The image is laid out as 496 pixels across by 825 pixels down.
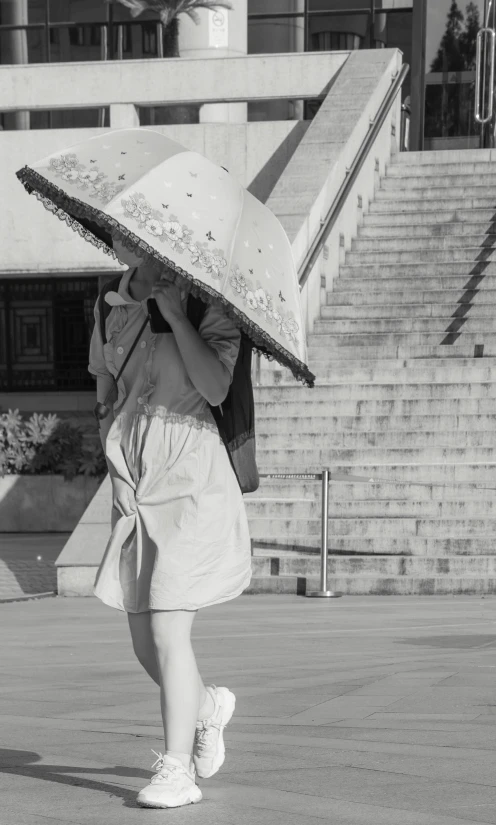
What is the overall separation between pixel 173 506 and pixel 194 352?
47 centimetres

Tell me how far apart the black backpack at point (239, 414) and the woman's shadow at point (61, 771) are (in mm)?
1005

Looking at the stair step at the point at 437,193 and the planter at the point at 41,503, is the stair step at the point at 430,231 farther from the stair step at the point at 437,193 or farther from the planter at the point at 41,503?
the planter at the point at 41,503

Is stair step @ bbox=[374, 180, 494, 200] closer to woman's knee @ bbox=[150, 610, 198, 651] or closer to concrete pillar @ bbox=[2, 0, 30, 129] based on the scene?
concrete pillar @ bbox=[2, 0, 30, 129]

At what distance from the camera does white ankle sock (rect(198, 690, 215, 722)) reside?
171 inches

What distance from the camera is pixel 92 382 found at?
25031 millimetres

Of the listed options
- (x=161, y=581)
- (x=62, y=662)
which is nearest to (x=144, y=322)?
(x=161, y=581)

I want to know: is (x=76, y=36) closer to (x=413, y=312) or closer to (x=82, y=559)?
(x=413, y=312)

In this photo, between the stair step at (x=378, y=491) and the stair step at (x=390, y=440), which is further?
the stair step at (x=390, y=440)

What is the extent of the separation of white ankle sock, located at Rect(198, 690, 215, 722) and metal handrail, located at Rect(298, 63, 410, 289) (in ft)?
31.3

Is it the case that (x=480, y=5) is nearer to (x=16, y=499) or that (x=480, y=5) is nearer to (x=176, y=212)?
(x=16, y=499)

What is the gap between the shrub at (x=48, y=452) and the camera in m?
16.2

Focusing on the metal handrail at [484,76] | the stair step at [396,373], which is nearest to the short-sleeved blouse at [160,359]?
the stair step at [396,373]

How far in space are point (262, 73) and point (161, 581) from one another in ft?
52.1

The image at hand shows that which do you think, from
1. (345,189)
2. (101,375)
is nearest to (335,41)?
(345,189)
